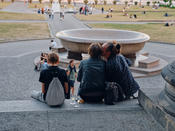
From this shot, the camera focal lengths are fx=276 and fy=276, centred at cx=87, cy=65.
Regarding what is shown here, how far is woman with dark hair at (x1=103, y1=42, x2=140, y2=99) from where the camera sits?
5.51 metres

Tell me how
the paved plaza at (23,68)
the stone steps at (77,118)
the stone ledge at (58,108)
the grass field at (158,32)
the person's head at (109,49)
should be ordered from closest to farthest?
1. the stone steps at (77,118)
2. the stone ledge at (58,108)
3. the person's head at (109,49)
4. the paved plaza at (23,68)
5. the grass field at (158,32)

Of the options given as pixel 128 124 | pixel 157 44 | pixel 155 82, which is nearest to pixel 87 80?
pixel 128 124

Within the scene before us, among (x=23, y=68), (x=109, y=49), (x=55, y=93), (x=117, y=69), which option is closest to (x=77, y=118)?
(x=55, y=93)

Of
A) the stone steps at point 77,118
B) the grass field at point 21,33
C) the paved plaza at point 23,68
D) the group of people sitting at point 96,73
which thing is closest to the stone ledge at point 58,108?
the stone steps at point 77,118

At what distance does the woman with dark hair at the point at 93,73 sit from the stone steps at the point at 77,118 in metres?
0.30

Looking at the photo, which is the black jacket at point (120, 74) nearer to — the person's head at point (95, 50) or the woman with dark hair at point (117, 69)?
the woman with dark hair at point (117, 69)

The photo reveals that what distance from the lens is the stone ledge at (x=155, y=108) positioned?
4416mm

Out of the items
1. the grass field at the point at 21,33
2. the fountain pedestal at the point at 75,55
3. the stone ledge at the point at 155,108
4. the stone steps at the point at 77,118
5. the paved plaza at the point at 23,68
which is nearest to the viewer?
the stone ledge at the point at 155,108

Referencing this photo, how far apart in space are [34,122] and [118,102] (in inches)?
71.1

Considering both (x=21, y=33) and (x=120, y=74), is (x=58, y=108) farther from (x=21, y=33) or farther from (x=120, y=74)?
(x=21, y=33)

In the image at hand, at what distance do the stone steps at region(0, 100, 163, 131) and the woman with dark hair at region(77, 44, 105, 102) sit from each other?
0.98 feet

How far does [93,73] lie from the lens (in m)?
5.40

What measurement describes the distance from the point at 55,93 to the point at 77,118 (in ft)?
2.25

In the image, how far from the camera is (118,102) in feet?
18.7
